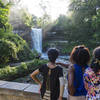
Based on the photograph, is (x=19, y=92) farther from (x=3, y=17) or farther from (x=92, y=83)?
(x=3, y=17)

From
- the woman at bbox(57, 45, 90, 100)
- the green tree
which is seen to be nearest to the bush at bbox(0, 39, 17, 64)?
the green tree

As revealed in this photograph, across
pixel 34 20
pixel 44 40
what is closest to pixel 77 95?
pixel 44 40

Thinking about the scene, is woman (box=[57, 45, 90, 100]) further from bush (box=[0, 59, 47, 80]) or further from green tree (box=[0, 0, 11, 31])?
green tree (box=[0, 0, 11, 31])

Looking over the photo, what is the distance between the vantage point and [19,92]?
8.54 feet

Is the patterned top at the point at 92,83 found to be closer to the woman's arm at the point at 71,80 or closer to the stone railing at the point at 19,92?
the woman's arm at the point at 71,80

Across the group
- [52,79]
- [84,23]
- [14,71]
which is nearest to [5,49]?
[14,71]

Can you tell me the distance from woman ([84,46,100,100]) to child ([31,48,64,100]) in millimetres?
386

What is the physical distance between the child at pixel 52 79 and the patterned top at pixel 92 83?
1.25ft

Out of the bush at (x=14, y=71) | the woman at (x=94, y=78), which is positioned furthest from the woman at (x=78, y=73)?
the bush at (x=14, y=71)

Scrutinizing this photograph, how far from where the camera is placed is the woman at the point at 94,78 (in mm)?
1470

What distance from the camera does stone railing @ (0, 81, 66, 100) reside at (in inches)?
98.6

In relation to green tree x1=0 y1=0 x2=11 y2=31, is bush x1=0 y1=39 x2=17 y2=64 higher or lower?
lower

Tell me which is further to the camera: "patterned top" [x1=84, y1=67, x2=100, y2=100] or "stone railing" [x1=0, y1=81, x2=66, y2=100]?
"stone railing" [x1=0, y1=81, x2=66, y2=100]

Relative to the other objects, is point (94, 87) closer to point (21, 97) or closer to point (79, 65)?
point (79, 65)
